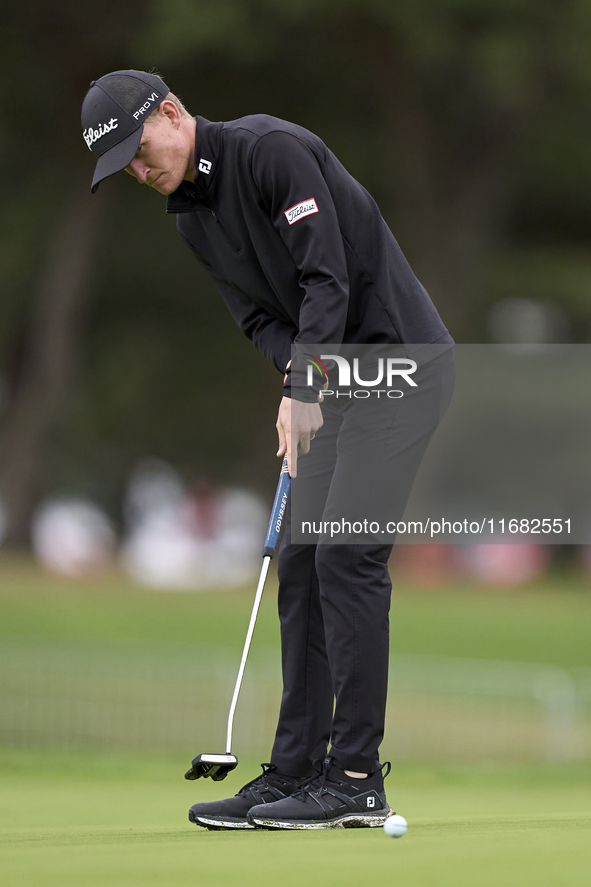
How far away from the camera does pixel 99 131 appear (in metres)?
3.57

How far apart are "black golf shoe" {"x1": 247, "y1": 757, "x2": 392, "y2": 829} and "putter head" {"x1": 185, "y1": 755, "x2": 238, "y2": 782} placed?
0.18 meters

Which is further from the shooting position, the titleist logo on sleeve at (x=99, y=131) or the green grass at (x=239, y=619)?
the green grass at (x=239, y=619)

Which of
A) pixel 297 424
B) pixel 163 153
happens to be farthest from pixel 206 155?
pixel 297 424

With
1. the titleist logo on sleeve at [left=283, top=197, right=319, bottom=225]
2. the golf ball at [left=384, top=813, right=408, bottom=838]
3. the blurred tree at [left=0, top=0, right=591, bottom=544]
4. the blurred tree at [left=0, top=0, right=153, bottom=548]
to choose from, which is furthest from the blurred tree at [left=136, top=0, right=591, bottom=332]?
the golf ball at [left=384, top=813, right=408, bottom=838]

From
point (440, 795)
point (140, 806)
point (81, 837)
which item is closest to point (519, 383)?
point (440, 795)

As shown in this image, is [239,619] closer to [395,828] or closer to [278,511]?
[278,511]

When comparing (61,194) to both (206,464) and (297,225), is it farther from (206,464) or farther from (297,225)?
(297,225)

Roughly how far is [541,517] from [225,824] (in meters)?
19.6

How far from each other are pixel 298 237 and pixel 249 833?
5.22ft

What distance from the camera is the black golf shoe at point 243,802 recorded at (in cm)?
365

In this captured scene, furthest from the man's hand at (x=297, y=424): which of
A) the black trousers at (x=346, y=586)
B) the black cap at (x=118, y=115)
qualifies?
the black cap at (x=118, y=115)

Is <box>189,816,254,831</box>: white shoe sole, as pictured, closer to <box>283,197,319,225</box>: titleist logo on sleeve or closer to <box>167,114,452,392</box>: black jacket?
<box>167,114,452,392</box>: black jacket

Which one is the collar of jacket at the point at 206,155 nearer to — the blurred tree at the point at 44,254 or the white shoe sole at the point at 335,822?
the white shoe sole at the point at 335,822


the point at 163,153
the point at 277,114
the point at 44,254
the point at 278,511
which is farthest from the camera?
the point at 44,254
